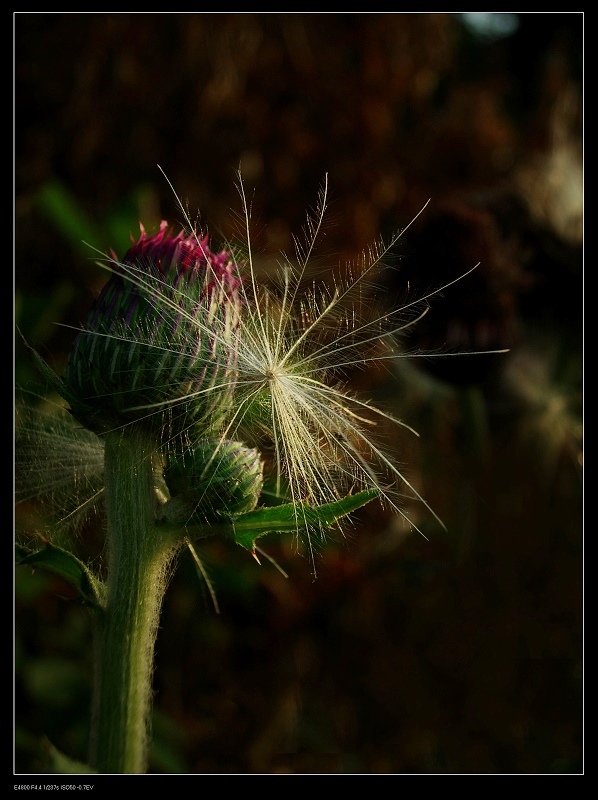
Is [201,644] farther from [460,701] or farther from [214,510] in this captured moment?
[214,510]

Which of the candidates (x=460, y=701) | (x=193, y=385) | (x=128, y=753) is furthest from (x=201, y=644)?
(x=193, y=385)

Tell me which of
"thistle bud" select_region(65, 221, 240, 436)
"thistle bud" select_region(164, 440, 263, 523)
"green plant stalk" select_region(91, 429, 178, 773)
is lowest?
"green plant stalk" select_region(91, 429, 178, 773)

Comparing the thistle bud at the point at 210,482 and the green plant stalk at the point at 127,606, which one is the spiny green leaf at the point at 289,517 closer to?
the thistle bud at the point at 210,482

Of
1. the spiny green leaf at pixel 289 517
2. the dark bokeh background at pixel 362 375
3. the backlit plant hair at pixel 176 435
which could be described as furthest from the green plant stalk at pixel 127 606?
the dark bokeh background at pixel 362 375

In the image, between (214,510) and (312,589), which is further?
(312,589)

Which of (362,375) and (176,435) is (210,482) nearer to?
(176,435)

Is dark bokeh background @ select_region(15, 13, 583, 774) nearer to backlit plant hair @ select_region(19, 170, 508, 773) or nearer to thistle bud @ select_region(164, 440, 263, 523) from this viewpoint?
backlit plant hair @ select_region(19, 170, 508, 773)

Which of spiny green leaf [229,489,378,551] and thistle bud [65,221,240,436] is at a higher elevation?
thistle bud [65,221,240,436]

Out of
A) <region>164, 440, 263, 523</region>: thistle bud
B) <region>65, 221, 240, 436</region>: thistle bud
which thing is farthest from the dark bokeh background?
<region>164, 440, 263, 523</region>: thistle bud
